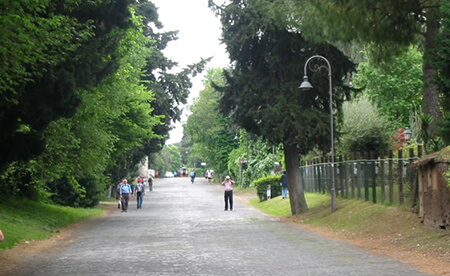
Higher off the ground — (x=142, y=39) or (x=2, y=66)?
(x=142, y=39)

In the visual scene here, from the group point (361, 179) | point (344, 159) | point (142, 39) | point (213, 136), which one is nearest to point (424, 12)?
point (361, 179)

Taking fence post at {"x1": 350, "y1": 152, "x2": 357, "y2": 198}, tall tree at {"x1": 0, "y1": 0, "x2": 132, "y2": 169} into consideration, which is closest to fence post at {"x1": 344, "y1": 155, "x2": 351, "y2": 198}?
fence post at {"x1": 350, "y1": 152, "x2": 357, "y2": 198}

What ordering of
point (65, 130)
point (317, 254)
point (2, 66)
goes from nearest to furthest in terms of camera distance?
point (2, 66), point (317, 254), point (65, 130)

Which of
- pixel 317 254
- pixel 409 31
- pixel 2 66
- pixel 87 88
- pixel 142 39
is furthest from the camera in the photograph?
pixel 142 39

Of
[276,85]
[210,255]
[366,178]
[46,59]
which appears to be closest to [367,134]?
[276,85]

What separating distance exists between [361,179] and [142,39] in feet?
39.5

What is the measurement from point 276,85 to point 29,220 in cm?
1082

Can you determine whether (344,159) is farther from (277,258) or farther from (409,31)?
(277,258)

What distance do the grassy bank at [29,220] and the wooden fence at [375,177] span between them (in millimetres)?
10673

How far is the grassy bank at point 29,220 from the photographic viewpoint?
1794 cm

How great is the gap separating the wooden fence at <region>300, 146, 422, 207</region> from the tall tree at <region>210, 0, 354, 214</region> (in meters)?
1.67

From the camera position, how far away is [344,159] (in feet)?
90.2

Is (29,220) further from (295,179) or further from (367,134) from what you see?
(367,134)

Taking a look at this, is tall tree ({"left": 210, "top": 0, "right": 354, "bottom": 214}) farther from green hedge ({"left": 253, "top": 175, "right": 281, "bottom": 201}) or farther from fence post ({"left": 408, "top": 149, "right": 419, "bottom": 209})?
green hedge ({"left": 253, "top": 175, "right": 281, "bottom": 201})
